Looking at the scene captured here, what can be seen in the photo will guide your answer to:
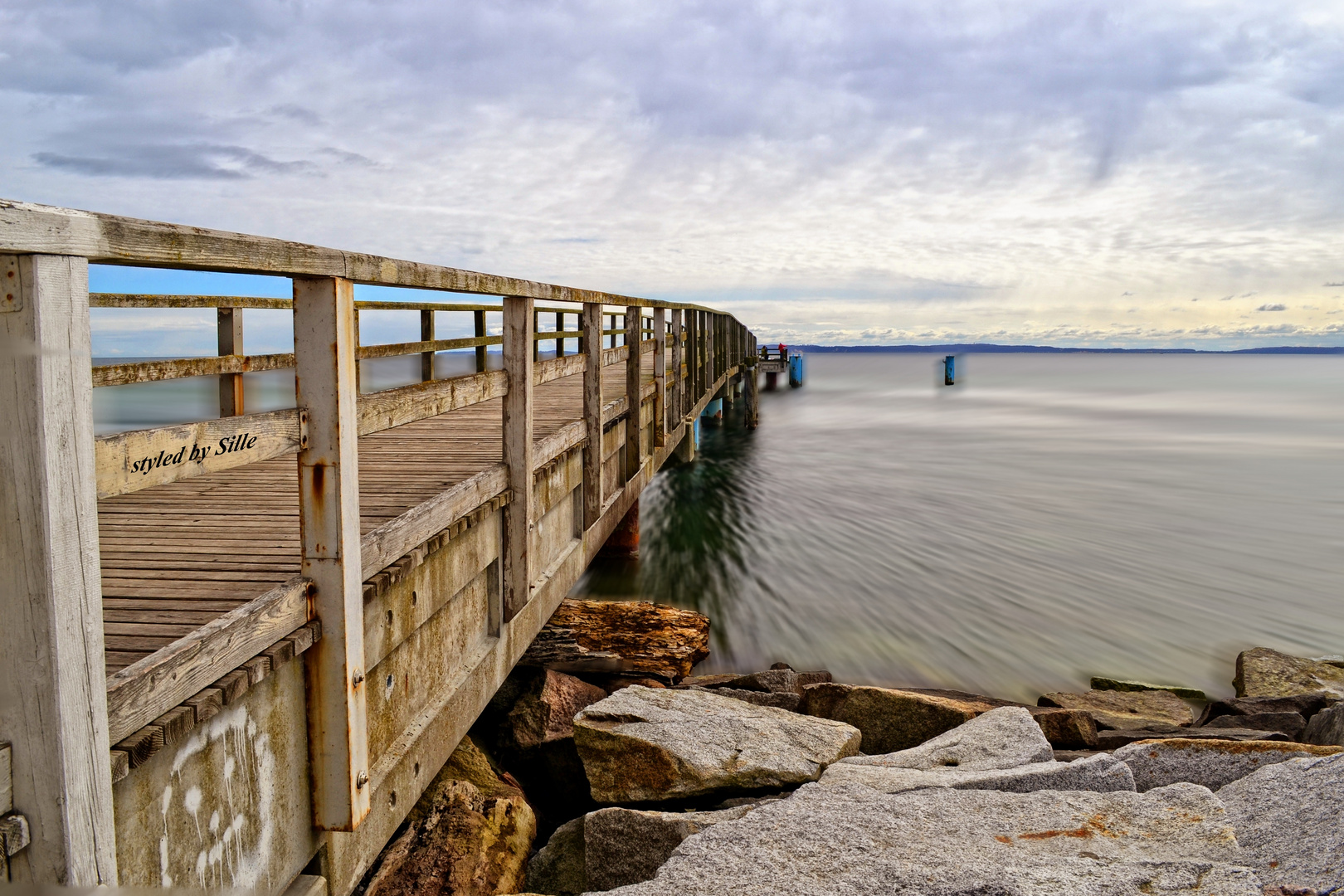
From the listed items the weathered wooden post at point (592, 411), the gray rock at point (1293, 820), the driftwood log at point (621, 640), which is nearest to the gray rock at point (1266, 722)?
the gray rock at point (1293, 820)

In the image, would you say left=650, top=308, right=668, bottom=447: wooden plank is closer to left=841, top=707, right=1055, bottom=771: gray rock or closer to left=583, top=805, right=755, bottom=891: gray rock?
left=841, top=707, right=1055, bottom=771: gray rock

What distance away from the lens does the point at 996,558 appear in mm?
14117

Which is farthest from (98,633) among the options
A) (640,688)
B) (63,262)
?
(640,688)

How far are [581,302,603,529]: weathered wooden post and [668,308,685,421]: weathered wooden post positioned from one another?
17.1 ft

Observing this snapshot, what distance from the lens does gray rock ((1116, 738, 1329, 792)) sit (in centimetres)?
436

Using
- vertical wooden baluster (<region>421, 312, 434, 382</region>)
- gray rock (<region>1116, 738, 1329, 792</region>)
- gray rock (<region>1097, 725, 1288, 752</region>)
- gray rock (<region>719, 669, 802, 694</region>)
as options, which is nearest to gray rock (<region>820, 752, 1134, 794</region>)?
gray rock (<region>1116, 738, 1329, 792</region>)

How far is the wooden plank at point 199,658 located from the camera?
6.51ft

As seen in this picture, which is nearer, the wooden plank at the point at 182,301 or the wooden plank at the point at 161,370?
the wooden plank at the point at 161,370

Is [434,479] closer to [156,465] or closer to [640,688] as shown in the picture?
[640,688]

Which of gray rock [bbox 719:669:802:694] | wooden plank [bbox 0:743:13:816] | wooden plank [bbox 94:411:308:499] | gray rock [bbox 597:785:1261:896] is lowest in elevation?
gray rock [bbox 719:669:802:694]

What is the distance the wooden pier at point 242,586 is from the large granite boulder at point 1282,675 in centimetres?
673

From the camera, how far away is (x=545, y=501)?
567 cm

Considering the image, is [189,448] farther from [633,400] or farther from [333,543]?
[633,400]

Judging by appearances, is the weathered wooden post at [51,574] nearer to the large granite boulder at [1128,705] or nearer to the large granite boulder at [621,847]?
the large granite boulder at [621,847]
